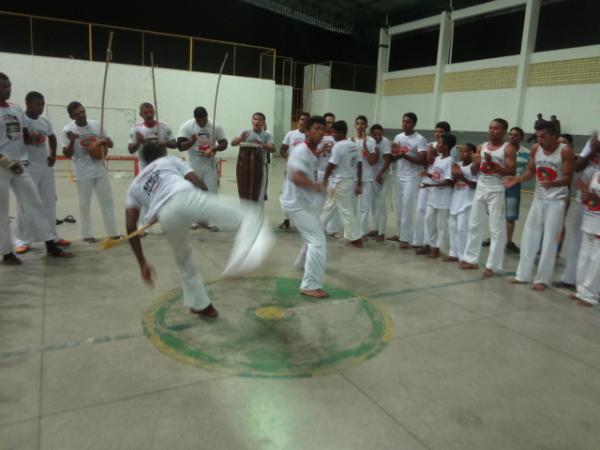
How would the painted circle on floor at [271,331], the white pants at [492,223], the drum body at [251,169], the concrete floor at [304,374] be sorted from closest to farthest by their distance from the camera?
the concrete floor at [304,374] → the painted circle on floor at [271,331] → the white pants at [492,223] → the drum body at [251,169]

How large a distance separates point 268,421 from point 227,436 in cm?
26

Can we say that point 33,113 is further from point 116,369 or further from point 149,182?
point 116,369

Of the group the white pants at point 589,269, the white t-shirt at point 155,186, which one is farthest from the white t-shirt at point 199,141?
the white pants at point 589,269

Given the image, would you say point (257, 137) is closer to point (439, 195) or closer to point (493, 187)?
point (439, 195)

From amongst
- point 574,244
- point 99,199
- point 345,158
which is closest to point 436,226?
point 345,158

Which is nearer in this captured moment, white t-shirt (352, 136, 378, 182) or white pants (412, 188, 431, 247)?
white pants (412, 188, 431, 247)

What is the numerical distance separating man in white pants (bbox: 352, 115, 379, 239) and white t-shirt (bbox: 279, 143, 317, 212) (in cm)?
233

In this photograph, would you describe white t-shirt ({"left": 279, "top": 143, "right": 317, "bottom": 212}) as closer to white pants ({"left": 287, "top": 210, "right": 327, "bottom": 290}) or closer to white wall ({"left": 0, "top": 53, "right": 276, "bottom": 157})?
white pants ({"left": 287, "top": 210, "right": 327, "bottom": 290})

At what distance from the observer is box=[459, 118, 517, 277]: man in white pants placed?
527cm

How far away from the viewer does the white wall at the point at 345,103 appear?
21578 millimetres

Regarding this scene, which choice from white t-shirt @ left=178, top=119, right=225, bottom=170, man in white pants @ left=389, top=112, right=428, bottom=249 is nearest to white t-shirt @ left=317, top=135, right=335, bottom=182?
man in white pants @ left=389, top=112, right=428, bottom=249

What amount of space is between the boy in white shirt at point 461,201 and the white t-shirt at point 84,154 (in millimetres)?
4808

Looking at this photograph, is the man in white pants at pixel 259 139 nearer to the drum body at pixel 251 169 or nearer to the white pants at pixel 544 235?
the drum body at pixel 251 169

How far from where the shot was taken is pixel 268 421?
2615 millimetres
